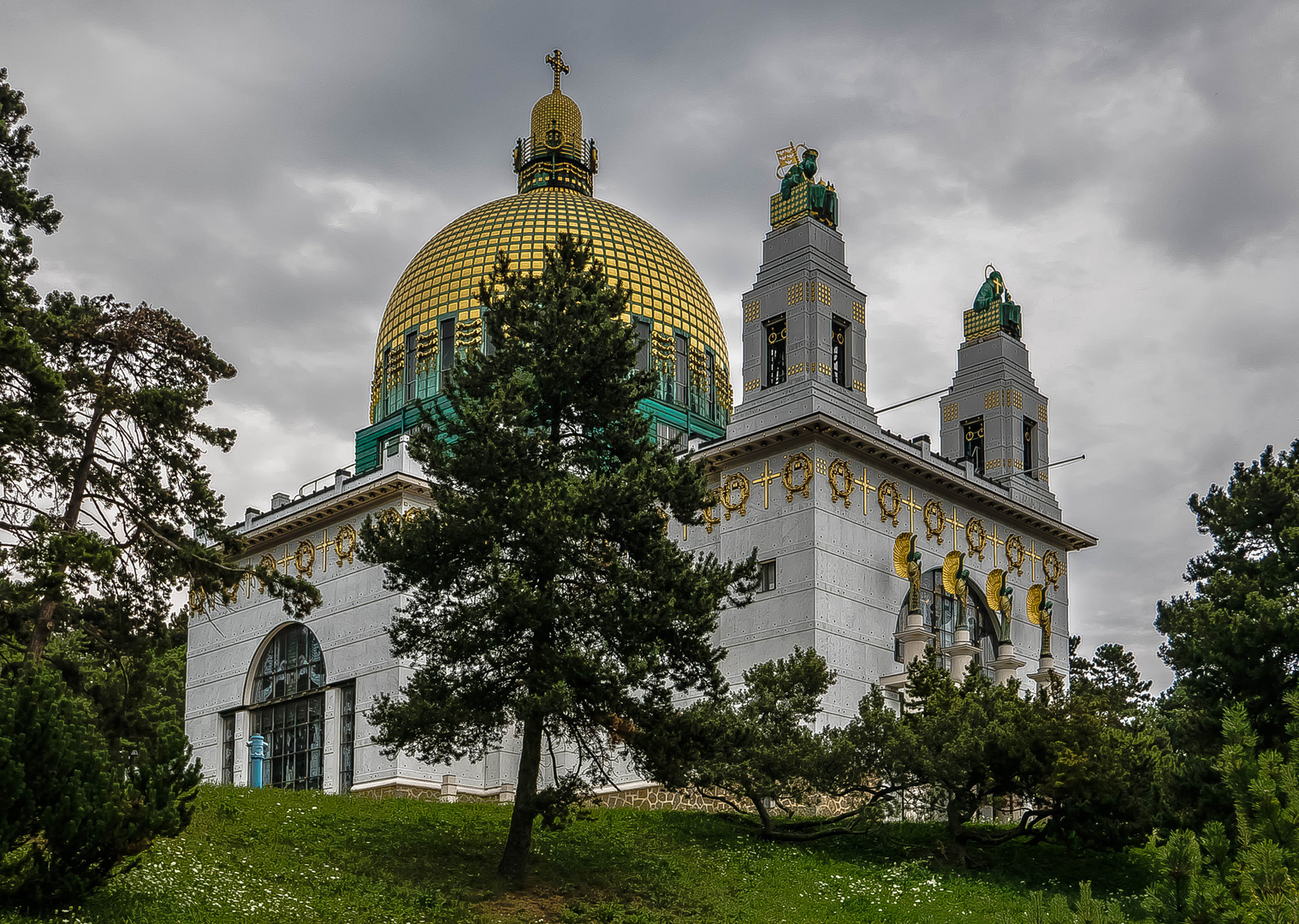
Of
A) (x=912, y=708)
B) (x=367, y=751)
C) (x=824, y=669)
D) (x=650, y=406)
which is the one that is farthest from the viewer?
(x=650, y=406)

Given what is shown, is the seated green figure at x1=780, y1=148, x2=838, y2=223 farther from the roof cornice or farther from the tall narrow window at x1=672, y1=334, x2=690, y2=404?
the tall narrow window at x1=672, y1=334, x2=690, y2=404

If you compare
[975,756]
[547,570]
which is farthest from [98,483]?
[975,756]

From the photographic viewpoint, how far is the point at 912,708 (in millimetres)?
30766

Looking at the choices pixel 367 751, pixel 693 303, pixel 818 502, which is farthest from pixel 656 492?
pixel 693 303

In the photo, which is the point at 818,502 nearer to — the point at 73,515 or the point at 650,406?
the point at 650,406

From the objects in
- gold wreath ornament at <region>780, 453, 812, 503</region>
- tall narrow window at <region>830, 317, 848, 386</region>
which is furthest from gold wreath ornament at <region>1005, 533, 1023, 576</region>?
gold wreath ornament at <region>780, 453, 812, 503</region>

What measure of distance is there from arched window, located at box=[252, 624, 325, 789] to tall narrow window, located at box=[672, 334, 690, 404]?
1247 cm

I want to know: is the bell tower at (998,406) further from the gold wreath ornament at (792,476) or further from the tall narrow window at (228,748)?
the tall narrow window at (228,748)

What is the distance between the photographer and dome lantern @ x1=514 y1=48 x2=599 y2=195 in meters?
52.0

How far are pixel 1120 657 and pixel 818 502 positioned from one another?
23384 mm

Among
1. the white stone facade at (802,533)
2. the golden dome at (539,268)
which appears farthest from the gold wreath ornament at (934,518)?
the golden dome at (539,268)

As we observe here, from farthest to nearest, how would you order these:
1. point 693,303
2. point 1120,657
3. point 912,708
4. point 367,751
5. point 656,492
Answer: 1. point 1120,657
2. point 693,303
3. point 367,751
4. point 912,708
5. point 656,492

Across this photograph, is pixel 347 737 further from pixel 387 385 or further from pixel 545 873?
pixel 545 873

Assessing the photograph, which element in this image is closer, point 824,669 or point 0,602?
point 0,602
